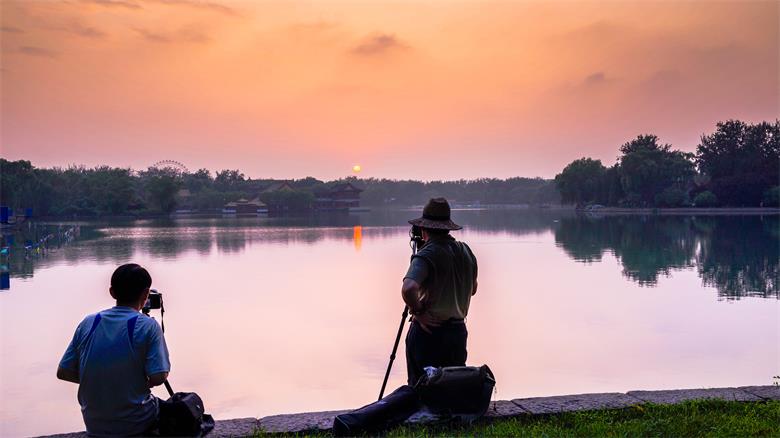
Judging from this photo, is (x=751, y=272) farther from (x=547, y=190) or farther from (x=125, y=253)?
(x=547, y=190)

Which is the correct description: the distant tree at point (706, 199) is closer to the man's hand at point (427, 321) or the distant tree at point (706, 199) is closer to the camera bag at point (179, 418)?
the man's hand at point (427, 321)

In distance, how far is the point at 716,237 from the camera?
95.8 ft

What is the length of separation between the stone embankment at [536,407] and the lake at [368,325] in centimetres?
265

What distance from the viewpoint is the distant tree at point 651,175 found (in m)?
65.8

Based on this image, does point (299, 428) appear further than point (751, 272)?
No

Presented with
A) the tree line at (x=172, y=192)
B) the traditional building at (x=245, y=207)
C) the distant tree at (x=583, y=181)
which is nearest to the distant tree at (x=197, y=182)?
the tree line at (x=172, y=192)

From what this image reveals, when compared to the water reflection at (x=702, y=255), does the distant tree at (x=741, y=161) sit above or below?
above

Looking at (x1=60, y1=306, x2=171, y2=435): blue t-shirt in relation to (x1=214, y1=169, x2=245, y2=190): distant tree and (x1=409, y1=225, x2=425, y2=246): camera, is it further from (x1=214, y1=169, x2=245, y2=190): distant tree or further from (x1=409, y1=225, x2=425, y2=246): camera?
(x1=214, y1=169, x2=245, y2=190): distant tree

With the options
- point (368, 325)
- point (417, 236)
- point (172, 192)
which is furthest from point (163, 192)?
point (417, 236)

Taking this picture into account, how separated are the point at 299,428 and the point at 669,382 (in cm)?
505

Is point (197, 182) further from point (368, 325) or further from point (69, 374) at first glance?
point (69, 374)

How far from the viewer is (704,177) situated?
76.0 metres

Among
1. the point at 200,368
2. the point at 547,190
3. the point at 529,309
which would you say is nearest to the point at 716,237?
the point at 529,309

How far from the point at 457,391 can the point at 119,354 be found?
5.74ft
